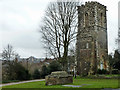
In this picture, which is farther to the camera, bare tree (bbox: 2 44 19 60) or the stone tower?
the stone tower

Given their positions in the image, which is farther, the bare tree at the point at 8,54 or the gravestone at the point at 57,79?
the bare tree at the point at 8,54

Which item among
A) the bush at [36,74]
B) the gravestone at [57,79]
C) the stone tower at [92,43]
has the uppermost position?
the stone tower at [92,43]

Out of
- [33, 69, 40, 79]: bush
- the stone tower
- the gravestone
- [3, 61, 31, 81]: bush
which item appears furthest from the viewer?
the stone tower

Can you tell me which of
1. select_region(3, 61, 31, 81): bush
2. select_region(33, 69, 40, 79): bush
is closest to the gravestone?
select_region(3, 61, 31, 81): bush

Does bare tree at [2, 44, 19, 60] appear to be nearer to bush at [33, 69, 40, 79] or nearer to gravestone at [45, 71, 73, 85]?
bush at [33, 69, 40, 79]

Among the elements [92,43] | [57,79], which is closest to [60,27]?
[57,79]

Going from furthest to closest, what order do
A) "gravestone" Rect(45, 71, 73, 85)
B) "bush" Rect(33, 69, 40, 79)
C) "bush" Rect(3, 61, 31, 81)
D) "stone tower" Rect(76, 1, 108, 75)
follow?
"stone tower" Rect(76, 1, 108, 75), "bush" Rect(33, 69, 40, 79), "bush" Rect(3, 61, 31, 81), "gravestone" Rect(45, 71, 73, 85)

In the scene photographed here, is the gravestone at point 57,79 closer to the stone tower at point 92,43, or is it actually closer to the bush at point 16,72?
the bush at point 16,72

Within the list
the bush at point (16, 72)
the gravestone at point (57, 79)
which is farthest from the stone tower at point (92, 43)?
the gravestone at point (57, 79)

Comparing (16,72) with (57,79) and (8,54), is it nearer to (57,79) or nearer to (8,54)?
(8,54)

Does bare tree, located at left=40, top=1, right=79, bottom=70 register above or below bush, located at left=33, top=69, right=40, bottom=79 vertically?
above

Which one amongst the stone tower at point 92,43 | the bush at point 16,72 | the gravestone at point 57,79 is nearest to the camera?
the gravestone at point 57,79

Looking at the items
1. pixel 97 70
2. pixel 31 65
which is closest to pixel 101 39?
pixel 97 70

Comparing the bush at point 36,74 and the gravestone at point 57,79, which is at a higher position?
the gravestone at point 57,79
